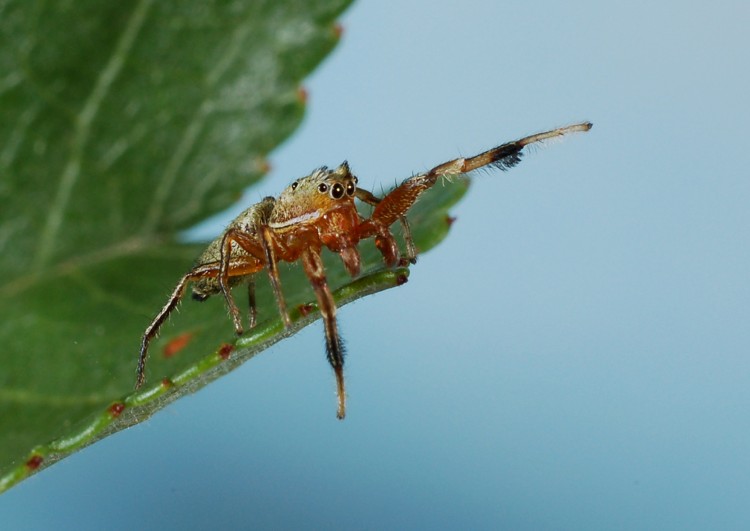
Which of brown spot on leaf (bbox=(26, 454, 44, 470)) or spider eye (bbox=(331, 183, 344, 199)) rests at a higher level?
spider eye (bbox=(331, 183, 344, 199))

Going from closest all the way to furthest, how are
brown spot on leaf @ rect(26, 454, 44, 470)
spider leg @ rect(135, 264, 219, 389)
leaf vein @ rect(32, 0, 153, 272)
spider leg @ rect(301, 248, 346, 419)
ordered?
brown spot on leaf @ rect(26, 454, 44, 470) < spider leg @ rect(301, 248, 346, 419) < spider leg @ rect(135, 264, 219, 389) < leaf vein @ rect(32, 0, 153, 272)

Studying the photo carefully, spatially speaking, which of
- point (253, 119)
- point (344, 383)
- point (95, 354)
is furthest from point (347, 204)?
point (95, 354)

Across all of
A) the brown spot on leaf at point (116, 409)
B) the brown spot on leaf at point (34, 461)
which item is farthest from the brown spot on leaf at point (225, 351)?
the brown spot on leaf at point (34, 461)

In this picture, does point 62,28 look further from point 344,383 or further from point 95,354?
point 344,383

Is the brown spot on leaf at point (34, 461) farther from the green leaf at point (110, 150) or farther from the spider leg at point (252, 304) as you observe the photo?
the spider leg at point (252, 304)

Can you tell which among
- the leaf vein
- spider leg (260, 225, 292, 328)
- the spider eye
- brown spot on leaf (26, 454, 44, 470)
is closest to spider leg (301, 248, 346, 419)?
spider leg (260, 225, 292, 328)

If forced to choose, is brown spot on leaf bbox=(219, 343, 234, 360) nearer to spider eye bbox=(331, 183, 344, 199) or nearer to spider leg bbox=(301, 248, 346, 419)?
spider leg bbox=(301, 248, 346, 419)

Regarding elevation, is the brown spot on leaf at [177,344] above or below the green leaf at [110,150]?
below

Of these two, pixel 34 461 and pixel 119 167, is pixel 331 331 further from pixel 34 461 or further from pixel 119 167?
pixel 119 167
